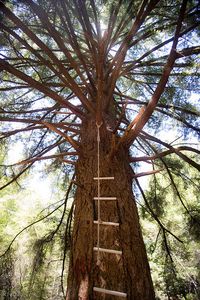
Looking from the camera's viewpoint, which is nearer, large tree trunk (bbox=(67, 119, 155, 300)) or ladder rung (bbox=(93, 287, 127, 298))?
ladder rung (bbox=(93, 287, 127, 298))

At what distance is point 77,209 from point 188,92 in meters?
2.52

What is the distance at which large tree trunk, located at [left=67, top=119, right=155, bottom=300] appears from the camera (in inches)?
59.8

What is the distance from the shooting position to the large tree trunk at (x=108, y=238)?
152 centimetres

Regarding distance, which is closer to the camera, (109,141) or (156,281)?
(109,141)

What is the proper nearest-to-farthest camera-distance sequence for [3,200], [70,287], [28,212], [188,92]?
[70,287], [188,92], [28,212], [3,200]

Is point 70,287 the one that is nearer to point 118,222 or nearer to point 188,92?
point 118,222

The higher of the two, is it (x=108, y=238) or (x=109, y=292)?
(x=108, y=238)

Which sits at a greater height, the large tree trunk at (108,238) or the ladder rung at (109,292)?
the large tree trunk at (108,238)

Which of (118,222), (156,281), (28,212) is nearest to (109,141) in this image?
(118,222)

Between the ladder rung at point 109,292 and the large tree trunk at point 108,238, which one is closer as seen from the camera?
the ladder rung at point 109,292

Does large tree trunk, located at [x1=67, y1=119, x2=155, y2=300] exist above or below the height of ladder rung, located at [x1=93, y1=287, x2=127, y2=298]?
above

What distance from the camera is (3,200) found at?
28.2ft

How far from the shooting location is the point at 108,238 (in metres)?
1.69

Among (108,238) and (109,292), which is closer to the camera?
(109,292)
